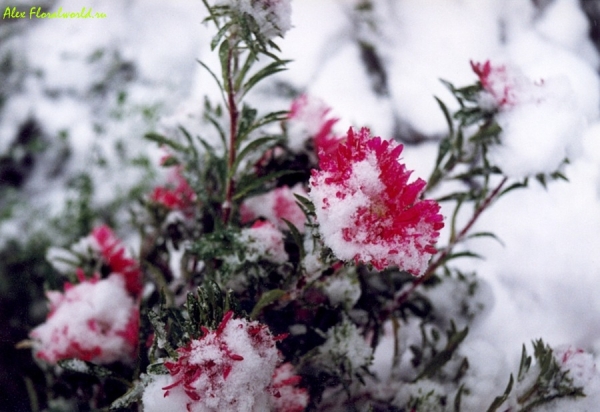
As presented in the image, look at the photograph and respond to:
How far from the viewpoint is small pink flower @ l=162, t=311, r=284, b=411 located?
410 millimetres

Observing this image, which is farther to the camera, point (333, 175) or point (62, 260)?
point (62, 260)

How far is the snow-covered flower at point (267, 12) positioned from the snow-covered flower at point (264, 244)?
8.7 inches

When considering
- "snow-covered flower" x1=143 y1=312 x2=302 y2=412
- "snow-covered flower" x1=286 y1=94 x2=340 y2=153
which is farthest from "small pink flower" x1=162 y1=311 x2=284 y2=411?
"snow-covered flower" x1=286 y1=94 x2=340 y2=153

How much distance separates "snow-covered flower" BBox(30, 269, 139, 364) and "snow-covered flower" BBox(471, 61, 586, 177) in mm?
530

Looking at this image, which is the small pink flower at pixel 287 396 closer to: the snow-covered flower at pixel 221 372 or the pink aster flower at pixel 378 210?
the snow-covered flower at pixel 221 372

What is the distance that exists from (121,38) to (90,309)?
0.99 meters

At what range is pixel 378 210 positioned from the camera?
396 millimetres

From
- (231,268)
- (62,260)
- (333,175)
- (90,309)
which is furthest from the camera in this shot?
(62,260)

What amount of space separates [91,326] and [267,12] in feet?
1.54

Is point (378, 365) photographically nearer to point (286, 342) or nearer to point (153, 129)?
point (286, 342)

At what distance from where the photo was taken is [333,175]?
1.32 ft

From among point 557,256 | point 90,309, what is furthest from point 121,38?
point 557,256

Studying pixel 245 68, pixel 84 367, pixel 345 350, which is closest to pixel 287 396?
pixel 345 350

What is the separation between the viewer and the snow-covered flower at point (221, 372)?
411 millimetres
